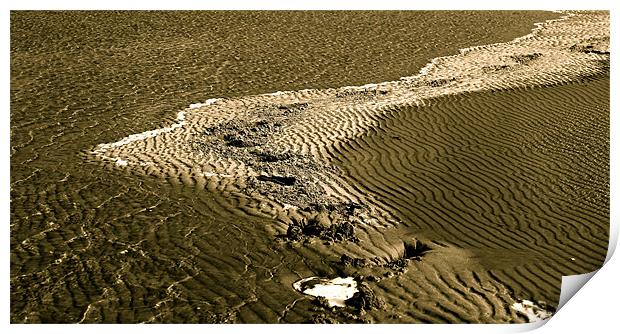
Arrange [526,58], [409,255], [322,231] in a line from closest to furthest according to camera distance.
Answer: [409,255] → [322,231] → [526,58]

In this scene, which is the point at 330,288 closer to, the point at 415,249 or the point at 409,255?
the point at 409,255

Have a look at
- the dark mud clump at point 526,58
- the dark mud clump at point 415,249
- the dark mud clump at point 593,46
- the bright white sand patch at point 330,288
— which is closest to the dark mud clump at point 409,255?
the dark mud clump at point 415,249

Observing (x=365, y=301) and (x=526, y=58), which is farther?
(x=526, y=58)

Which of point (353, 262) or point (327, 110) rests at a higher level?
point (327, 110)

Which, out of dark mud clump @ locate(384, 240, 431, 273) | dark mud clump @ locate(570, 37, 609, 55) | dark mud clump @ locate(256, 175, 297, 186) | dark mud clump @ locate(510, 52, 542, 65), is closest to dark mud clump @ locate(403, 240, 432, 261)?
dark mud clump @ locate(384, 240, 431, 273)

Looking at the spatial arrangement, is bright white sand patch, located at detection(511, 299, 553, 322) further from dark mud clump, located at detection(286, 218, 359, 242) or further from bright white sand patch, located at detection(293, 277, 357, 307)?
dark mud clump, located at detection(286, 218, 359, 242)

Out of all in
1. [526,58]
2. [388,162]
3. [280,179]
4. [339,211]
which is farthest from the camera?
[526,58]

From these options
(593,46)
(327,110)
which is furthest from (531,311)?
(593,46)
